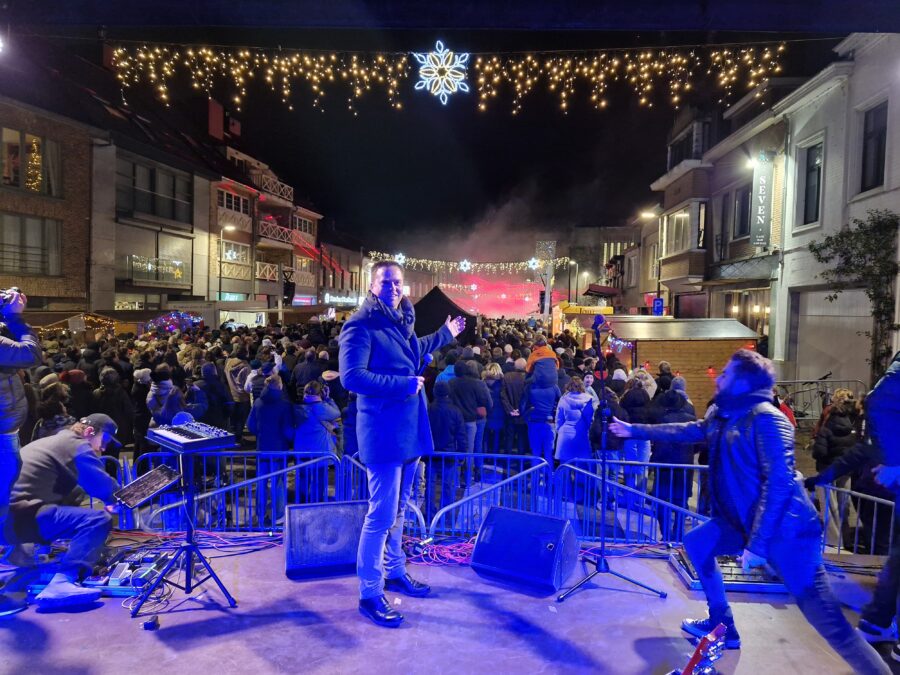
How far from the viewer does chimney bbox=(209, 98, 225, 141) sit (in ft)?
104

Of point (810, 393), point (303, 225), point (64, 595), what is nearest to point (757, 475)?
point (64, 595)

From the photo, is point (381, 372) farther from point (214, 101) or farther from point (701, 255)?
point (214, 101)

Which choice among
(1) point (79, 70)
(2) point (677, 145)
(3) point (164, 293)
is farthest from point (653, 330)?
(1) point (79, 70)

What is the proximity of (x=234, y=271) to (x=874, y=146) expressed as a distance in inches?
1107

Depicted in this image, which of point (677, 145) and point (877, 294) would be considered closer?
point (877, 294)

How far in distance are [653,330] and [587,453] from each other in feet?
22.1

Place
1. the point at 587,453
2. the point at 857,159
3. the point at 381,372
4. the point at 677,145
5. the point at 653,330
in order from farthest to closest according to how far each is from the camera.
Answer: the point at 677,145, the point at 653,330, the point at 857,159, the point at 587,453, the point at 381,372

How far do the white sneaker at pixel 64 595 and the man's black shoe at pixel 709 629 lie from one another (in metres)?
4.10

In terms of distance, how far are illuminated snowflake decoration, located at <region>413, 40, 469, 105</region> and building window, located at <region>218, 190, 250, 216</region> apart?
24.8 metres

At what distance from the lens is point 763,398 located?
311 cm

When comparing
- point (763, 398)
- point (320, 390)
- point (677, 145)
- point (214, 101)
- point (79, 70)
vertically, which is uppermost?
point (214, 101)

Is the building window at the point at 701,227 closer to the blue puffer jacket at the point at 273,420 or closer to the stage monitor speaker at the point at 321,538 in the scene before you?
the blue puffer jacket at the point at 273,420

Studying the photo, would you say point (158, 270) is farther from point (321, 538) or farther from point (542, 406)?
point (321, 538)

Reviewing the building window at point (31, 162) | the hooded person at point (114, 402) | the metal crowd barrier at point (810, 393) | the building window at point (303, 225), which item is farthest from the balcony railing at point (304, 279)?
the metal crowd barrier at point (810, 393)
